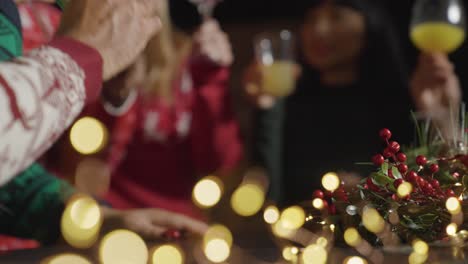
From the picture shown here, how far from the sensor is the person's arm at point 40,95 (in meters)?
0.48

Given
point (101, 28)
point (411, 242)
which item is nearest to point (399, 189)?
point (411, 242)

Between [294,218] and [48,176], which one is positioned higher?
[294,218]

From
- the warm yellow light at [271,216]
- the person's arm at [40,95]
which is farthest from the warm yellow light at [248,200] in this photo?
the person's arm at [40,95]

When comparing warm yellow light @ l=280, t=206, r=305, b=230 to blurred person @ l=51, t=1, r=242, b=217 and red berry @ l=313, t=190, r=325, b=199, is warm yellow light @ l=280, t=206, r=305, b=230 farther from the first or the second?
blurred person @ l=51, t=1, r=242, b=217

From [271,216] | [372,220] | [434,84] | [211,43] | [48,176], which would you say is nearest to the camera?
[372,220]

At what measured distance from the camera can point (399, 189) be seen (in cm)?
59

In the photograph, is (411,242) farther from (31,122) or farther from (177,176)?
(177,176)

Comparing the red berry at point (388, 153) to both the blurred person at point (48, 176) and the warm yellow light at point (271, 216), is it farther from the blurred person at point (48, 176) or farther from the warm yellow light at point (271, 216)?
the blurred person at point (48, 176)

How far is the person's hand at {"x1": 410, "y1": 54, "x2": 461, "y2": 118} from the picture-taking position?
153 centimetres

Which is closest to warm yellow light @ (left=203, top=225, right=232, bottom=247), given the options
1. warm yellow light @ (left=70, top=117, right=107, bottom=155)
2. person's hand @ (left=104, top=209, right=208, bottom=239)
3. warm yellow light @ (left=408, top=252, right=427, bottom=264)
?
person's hand @ (left=104, top=209, right=208, bottom=239)

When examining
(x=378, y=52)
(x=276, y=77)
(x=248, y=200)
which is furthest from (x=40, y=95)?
(x=378, y=52)

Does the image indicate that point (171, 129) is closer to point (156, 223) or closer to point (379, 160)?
point (156, 223)

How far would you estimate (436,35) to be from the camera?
57.2 inches

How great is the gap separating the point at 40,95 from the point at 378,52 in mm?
1675
